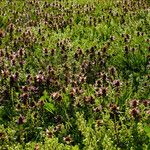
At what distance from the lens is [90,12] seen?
435 inches

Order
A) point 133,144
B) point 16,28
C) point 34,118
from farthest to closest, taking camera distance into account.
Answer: point 16,28 < point 34,118 < point 133,144

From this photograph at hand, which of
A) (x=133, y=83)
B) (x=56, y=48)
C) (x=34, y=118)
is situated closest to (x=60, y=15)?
(x=56, y=48)

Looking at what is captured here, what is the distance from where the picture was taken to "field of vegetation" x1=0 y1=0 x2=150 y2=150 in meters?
5.07

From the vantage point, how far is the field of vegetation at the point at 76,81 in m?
5.07

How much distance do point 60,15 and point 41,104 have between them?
5380mm

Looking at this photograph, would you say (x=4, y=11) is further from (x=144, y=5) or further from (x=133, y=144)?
(x=133, y=144)

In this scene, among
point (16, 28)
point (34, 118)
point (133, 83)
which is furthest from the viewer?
point (16, 28)

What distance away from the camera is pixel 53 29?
983 cm

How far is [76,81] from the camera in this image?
6430 mm

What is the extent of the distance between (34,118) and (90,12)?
19.2ft

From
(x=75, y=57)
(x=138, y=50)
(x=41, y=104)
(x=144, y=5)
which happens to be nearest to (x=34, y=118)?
(x=41, y=104)

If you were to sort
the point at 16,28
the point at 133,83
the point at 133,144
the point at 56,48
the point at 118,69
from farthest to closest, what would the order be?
1. the point at 16,28
2. the point at 56,48
3. the point at 118,69
4. the point at 133,83
5. the point at 133,144

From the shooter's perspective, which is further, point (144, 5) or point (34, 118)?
point (144, 5)

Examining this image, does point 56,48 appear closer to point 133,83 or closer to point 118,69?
point 118,69
